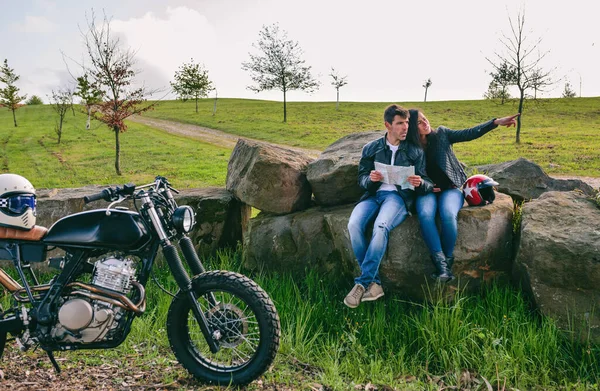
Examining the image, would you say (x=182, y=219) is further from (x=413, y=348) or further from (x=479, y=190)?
(x=479, y=190)

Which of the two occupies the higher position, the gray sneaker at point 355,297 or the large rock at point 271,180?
the large rock at point 271,180

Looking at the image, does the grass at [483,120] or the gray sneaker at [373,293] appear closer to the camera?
the gray sneaker at [373,293]

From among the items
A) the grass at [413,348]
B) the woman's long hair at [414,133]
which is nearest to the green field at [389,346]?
the grass at [413,348]

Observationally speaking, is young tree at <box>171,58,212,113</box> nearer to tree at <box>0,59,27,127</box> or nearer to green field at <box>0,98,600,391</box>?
tree at <box>0,59,27,127</box>

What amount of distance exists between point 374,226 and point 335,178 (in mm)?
1254

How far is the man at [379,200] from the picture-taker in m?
4.86

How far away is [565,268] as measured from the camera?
457 cm

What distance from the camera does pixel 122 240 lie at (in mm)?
3648

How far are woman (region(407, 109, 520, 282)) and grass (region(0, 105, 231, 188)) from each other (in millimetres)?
10224

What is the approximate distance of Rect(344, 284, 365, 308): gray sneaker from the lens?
15.7 feet

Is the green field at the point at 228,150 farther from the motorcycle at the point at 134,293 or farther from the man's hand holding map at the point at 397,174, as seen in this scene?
the motorcycle at the point at 134,293

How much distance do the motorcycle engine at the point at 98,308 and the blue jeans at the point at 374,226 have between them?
2157mm

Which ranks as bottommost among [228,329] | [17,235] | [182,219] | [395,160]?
[228,329]

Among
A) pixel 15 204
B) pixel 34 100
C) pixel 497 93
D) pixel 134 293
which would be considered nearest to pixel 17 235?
pixel 15 204
